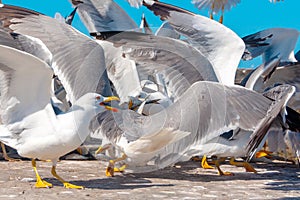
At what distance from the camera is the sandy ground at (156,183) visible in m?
3.16

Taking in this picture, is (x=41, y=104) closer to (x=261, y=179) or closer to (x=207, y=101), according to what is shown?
(x=207, y=101)

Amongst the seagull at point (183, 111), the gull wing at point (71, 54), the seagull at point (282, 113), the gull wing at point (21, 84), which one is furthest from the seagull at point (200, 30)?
the gull wing at point (21, 84)

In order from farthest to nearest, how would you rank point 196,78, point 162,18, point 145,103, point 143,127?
1. point 162,18
2. point 145,103
3. point 196,78
4. point 143,127

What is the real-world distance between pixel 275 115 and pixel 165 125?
0.72 metres

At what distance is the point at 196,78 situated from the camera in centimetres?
412

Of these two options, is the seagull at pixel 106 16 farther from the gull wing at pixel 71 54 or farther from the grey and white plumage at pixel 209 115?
the grey and white plumage at pixel 209 115

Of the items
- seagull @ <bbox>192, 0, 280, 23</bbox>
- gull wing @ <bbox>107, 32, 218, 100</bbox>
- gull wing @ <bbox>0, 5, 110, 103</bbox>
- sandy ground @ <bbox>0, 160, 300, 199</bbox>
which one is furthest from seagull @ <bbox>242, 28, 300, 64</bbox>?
seagull @ <bbox>192, 0, 280, 23</bbox>

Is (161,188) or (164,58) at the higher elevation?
(164,58)

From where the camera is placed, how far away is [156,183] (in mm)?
3654

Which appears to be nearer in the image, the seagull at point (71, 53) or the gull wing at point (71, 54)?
the seagull at point (71, 53)

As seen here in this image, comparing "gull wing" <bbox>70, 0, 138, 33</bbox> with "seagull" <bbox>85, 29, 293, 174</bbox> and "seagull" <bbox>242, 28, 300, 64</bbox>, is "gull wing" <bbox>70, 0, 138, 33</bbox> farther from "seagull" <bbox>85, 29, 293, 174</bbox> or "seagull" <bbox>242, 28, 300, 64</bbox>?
"seagull" <bbox>85, 29, 293, 174</bbox>

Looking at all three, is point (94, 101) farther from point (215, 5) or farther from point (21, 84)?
point (215, 5)

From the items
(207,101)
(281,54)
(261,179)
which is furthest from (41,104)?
(281,54)

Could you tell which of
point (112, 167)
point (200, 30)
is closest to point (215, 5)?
point (200, 30)
